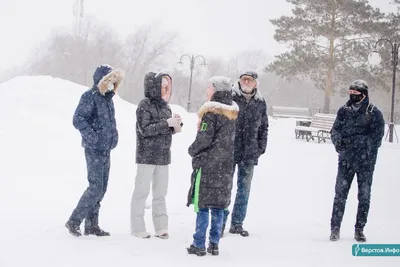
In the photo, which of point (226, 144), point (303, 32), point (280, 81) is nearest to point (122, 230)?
point (226, 144)

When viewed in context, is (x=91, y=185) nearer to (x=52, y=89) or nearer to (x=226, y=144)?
(x=226, y=144)

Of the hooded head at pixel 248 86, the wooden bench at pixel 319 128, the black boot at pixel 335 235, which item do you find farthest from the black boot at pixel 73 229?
the wooden bench at pixel 319 128

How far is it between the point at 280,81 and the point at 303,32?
125 feet

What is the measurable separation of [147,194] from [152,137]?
67 cm

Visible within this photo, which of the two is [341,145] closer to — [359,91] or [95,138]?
[359,91]

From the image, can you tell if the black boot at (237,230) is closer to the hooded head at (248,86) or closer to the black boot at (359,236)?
the black boot at (359,236)

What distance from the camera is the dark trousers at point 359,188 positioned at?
19.5 feet

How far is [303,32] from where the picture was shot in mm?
31719

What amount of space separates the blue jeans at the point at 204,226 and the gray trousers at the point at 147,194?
794mm

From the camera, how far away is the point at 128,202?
771 cm

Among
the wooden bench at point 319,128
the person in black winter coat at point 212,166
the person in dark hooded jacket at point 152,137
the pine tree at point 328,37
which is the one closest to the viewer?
the person in black winter coat at point 212,166

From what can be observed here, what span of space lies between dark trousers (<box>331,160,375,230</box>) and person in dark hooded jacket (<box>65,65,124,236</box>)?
2.79 metres

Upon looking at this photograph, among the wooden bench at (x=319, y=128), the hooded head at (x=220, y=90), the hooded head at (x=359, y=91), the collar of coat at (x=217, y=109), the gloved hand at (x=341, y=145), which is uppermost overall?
the hooded head at (x=359, y=91)

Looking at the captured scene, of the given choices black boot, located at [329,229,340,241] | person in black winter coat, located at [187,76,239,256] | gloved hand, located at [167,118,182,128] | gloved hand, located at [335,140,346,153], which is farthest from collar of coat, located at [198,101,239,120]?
black boot, located at [329,229,340,241]
